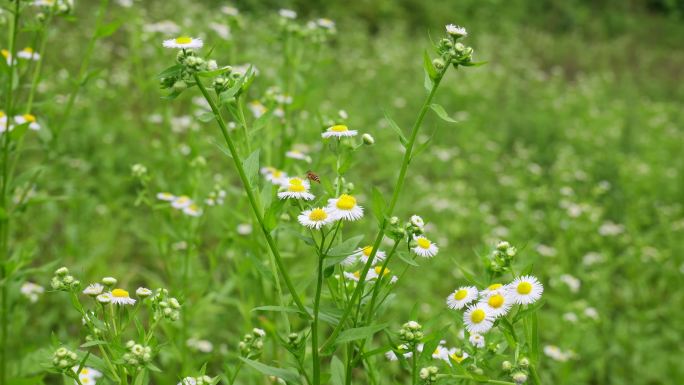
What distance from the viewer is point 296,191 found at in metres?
1.28

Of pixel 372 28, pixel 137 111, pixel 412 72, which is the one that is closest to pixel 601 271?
pixel 137 111

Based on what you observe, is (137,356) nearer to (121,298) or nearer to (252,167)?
(121,298)

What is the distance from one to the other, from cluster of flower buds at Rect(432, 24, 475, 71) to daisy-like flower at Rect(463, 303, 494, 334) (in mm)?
456

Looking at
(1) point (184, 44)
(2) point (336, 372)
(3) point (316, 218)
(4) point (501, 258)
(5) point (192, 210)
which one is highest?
(1) point (184, 44)

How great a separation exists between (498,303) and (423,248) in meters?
0.18

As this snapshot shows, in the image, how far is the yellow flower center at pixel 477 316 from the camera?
127cm

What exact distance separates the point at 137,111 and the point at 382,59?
302 centimetres

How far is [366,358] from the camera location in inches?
53.0

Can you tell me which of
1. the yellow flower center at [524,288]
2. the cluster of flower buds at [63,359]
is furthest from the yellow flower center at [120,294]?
the yellow flower center at [524,288]

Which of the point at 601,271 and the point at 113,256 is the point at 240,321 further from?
the point at 601,271

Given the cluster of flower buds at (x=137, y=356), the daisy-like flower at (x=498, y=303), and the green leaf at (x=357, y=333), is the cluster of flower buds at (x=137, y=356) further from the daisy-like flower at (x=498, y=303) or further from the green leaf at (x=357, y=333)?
the daisy-like flower at (x=498, y=303)

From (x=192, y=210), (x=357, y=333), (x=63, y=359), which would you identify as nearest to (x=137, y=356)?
(x=63, y=359)

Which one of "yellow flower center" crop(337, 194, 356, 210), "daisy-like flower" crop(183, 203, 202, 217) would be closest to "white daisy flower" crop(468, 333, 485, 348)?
"yellow flower center" crop(337, 194, 356, 210)

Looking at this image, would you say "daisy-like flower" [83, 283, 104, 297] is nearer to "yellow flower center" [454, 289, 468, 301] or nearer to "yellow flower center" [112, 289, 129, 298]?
"yellow flower center" [112, 289, 129, 298]
